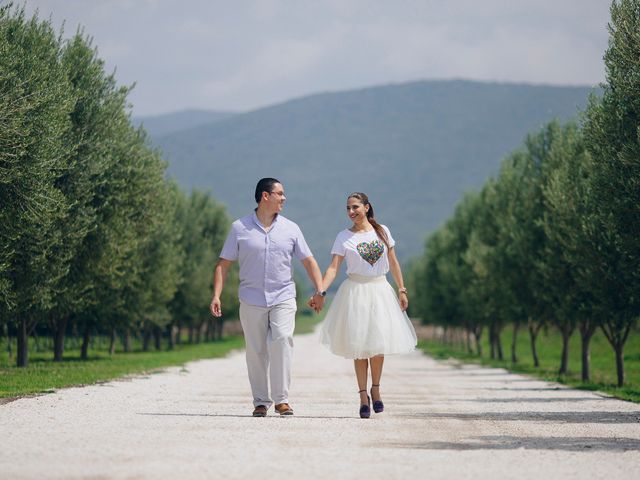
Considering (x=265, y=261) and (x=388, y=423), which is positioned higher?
(x=265, y=261)

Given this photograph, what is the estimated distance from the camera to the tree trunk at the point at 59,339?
132 ft

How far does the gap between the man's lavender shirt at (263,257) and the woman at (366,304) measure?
581mm

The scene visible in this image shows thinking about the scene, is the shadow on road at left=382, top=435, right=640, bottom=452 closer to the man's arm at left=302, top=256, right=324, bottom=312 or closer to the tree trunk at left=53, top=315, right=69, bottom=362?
the man's arm at left=302, top=256, right=324, bottom=312

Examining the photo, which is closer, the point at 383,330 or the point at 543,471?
the point at 543,471

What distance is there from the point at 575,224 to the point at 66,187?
516 inches

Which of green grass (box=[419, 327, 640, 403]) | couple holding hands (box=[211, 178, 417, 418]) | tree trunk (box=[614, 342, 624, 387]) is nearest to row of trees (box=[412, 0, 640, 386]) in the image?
tree trunk (box=[614, 342, 624, 387])

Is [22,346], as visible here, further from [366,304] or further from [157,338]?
[157,338]

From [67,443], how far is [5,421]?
101 inches

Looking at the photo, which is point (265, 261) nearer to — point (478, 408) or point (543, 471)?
point (478, 408)

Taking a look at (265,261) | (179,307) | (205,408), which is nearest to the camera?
(265,261)

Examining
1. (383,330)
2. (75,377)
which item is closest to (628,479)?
(383,330)

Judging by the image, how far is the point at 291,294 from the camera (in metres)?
15.6

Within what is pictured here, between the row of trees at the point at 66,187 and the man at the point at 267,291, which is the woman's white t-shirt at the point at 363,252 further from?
the row of trees at the point at 66,187

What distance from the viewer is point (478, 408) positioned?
18.1 m
